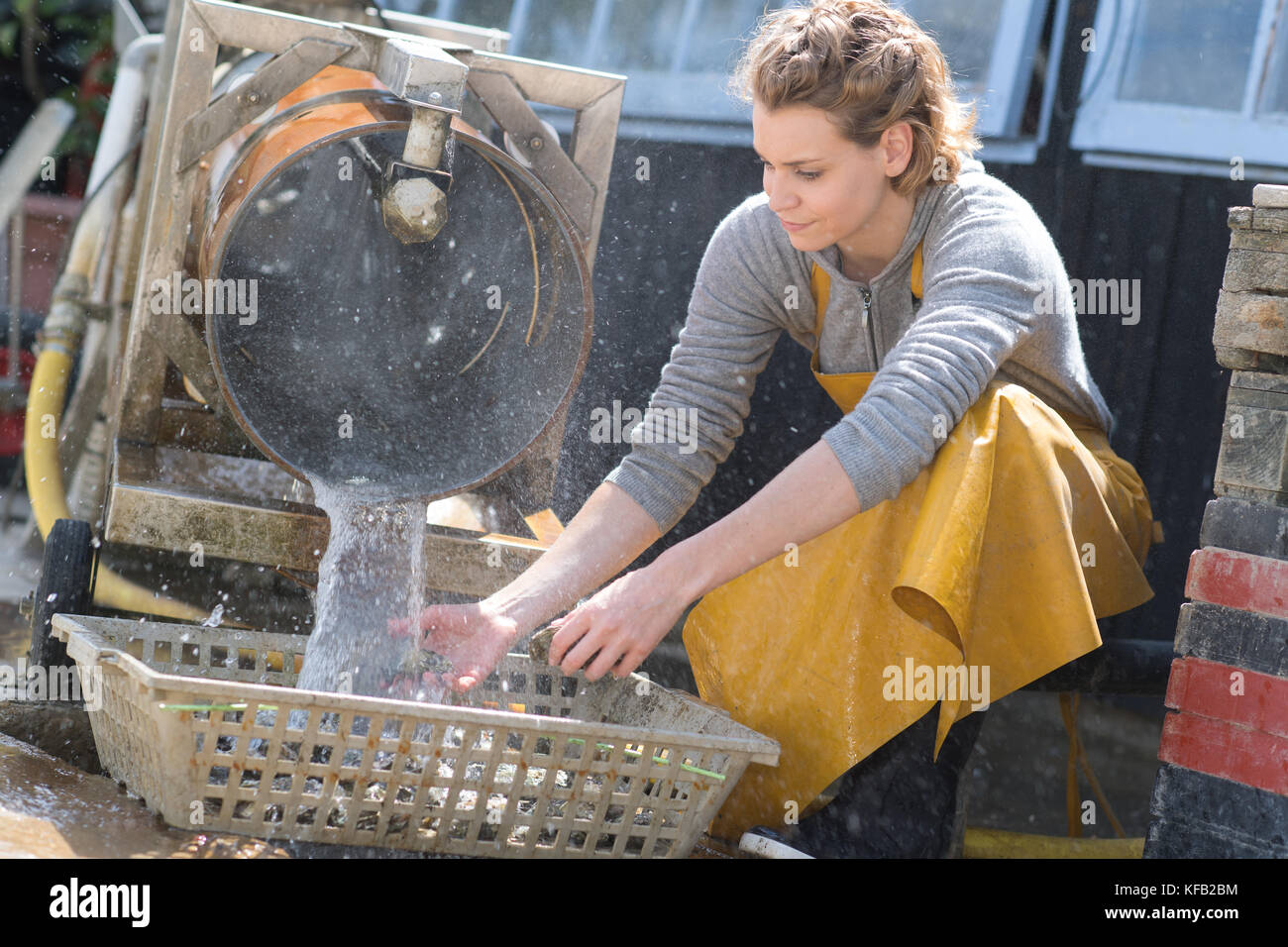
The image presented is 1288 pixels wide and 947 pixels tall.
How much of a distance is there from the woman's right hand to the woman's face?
0.73 m

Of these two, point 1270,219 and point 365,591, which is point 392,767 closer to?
point 365,591

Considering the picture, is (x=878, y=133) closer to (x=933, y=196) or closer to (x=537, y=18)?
(x=933, y=196)

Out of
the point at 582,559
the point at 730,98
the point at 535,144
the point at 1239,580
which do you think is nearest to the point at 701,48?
the point at 730,98

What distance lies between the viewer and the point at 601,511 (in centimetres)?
202

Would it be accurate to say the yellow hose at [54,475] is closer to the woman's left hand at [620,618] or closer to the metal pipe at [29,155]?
the metal pipe at [29,155]

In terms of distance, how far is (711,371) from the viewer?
2.17 m

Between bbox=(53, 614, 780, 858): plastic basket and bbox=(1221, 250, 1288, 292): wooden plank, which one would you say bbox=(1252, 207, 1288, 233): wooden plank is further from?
bbox=(53, 614, 780, 858): plastic basket

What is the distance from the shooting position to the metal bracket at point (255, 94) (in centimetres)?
216

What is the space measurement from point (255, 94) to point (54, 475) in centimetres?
109

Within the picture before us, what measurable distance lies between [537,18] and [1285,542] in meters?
2.46

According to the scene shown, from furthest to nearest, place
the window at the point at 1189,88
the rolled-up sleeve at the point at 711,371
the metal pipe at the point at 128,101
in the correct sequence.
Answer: the metal pipe at the point at 128,101 → the window at the point at 1189,88 → the rolled-up sleeve at the point at 711,371

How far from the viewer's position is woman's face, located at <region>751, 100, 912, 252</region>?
6.10ft

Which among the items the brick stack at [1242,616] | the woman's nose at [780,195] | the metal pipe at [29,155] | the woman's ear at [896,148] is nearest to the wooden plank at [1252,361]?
the brick stack at [1242,616]

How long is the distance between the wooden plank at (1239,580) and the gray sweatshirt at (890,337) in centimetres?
36
